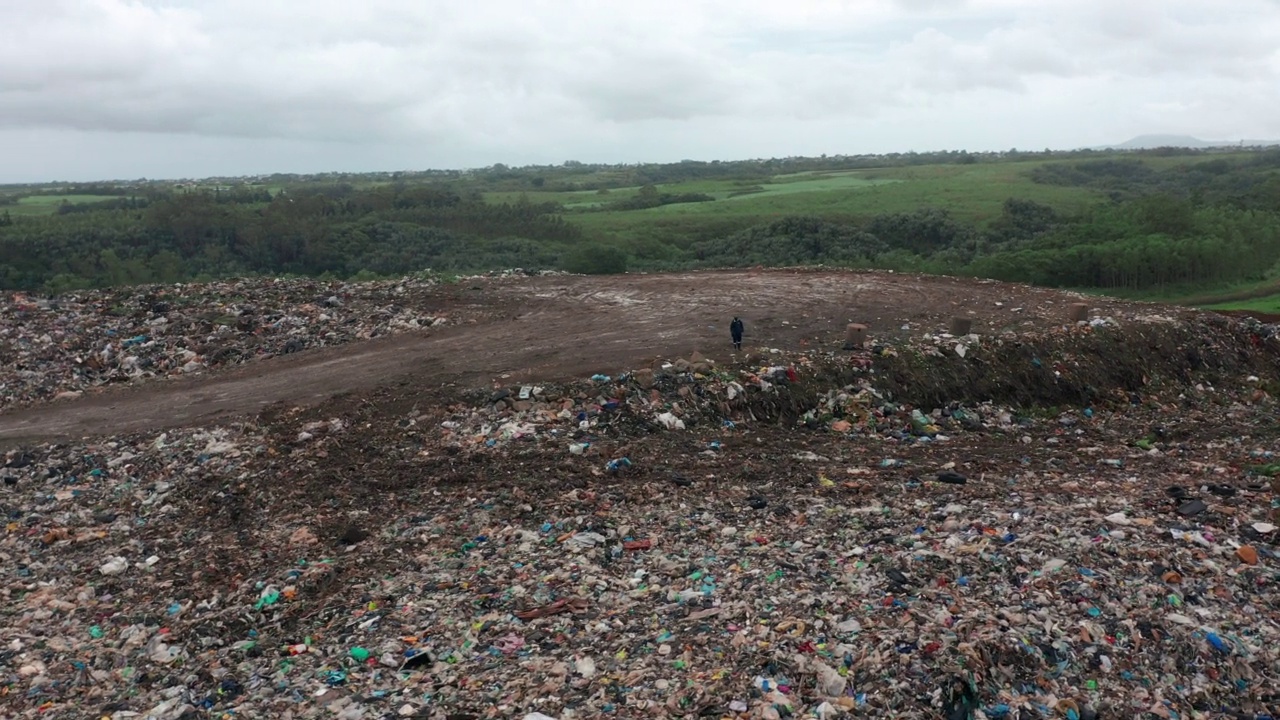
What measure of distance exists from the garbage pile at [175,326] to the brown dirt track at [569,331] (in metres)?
0.71

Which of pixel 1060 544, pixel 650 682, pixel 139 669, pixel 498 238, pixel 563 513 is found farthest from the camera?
pixel 498 238

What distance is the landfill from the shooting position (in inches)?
158

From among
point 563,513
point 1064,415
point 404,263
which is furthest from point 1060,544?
point 404,263

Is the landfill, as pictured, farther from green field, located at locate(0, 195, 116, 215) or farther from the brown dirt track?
green field, located at locate(0, 195, 116, 215)

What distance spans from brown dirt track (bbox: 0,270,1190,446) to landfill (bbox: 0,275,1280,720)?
1.94 feet

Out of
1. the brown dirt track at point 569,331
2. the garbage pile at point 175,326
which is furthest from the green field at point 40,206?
the brown dirt track at point 569,331

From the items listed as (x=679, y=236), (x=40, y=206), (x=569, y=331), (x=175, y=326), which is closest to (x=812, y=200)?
(x=679, y=236)

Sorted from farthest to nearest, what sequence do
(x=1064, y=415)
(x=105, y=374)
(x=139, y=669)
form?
1. (x=105, y=374)
2. (x=1064, y=415)
3. (x=139, y=669)

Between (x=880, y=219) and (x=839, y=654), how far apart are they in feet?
112

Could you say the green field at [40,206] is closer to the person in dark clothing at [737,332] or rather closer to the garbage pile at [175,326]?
the garbage pile at [175,326]

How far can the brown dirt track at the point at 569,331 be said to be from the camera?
8508 millimetres

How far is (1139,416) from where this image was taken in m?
9.03

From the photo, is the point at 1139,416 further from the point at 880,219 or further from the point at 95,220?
the point at 95,220

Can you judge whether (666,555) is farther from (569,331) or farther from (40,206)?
(40,206)
